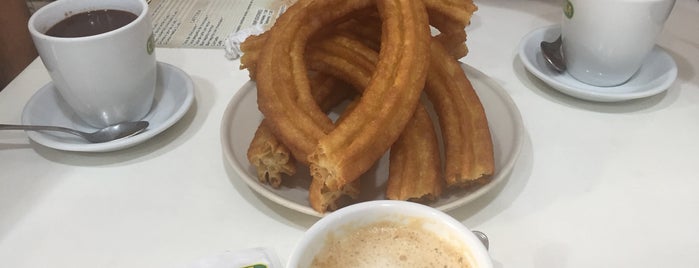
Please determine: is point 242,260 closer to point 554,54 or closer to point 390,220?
point 390,220

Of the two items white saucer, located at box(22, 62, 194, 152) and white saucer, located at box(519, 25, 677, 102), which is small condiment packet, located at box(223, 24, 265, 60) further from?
white saucer, located at box(519, 25, 677, 102)

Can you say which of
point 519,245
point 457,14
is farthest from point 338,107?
point 519,245

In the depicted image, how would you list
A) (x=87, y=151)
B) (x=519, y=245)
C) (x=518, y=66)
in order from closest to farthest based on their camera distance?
(x=519, y=245) < (x=87, y=151) < (x=518, y=66)

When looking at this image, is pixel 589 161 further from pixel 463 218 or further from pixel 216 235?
pixel 216 235

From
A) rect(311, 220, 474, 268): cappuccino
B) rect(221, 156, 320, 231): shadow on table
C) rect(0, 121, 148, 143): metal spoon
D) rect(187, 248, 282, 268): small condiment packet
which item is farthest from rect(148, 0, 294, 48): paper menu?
rect(311, 220, 474, 268): cappuccino

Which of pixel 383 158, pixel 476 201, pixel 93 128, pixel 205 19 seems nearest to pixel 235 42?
pixel 205 19

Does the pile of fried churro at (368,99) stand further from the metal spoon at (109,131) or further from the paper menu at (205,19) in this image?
the paper menu at (205,19)

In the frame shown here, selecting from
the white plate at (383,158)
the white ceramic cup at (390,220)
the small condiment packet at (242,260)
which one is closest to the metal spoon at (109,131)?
the white plate at (383,158)
